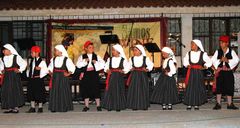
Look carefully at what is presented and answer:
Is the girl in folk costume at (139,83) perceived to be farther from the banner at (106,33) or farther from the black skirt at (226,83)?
the banner at (106,33)

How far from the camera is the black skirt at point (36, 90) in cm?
1160

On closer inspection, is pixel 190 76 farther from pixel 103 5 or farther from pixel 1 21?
pixel 1 21

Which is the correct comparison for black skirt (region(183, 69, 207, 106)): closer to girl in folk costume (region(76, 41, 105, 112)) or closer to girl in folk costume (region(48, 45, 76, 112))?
girl in folk costume (region(76, 41, 105, 112))

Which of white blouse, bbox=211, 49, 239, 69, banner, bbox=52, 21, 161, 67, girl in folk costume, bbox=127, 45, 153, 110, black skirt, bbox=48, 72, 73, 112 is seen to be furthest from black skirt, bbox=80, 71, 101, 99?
banner, bbox=52, 21, 161, 67

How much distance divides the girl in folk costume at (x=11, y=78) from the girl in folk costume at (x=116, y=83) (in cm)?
209

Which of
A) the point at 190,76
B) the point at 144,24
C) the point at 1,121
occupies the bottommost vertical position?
the point at 1,121

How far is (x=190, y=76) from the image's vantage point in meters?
11.7

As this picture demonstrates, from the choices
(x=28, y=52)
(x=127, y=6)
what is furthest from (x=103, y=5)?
(x=28, y=52)

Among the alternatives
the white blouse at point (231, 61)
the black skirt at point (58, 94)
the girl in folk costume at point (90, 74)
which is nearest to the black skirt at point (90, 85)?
the girl in folk costume at point (90, 74)

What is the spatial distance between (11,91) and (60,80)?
48.3 inches

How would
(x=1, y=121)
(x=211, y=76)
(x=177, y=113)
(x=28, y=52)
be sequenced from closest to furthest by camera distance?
1. (x=1, y=121)
2. (x=177, y=113)
3. (x=211, y=76)
4. (x=28, y=52)

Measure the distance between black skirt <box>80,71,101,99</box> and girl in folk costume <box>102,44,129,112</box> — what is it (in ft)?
1.07

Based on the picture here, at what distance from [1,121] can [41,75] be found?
72.6 inches

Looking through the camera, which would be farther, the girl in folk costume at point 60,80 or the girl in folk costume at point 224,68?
the girl in folk costume at point 224,68
